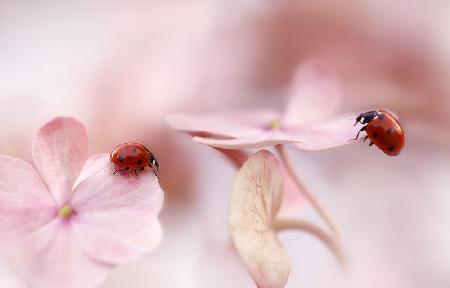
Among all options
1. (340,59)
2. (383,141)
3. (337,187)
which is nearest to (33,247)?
(383,141)

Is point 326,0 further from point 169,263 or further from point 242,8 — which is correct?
point 169,263

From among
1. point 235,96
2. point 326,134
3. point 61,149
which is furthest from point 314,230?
point 235,96

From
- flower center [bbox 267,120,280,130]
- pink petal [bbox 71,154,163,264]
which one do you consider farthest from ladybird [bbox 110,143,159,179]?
flower center [bbox 267,120,280,130]

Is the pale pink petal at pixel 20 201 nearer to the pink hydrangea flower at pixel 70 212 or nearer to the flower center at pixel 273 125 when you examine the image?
the pink hydrangea flower at pixel 70 212

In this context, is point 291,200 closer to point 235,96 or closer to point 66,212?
point 66,212

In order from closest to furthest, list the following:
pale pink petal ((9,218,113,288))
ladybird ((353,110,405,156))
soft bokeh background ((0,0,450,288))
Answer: pale pink petal ((9,218,113,288)), ladybird ((353,110,405,156)), soft bokeh background ((0,0,450,288))

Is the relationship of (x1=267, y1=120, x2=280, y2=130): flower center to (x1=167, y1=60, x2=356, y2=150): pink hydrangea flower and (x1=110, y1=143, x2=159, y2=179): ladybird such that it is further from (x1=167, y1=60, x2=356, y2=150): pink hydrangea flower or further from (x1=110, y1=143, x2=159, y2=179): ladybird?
(x1=110, y1=143, x2=159, y2=179): ladybird
